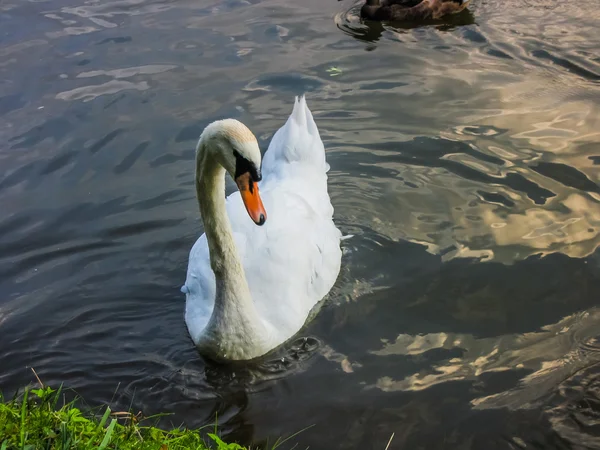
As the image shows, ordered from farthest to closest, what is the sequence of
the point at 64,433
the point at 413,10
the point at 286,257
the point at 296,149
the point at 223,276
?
1. the point at 413,10
2. the point at 296,149
3. the point at 286,257
4. the point at 223,276
5. the point at 64,433

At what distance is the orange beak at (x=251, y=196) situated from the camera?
4043 millimetres

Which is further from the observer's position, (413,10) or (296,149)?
(413,10)

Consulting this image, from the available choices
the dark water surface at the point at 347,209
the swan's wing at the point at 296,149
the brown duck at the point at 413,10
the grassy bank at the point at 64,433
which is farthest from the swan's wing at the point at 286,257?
the brown duck at the point at 413,10

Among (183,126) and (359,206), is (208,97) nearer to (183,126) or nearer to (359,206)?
(183,126)

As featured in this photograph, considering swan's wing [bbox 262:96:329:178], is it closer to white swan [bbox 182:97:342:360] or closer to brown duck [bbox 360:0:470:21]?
white swan [bbox 182:97:342:360]

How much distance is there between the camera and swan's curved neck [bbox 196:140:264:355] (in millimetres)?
4512

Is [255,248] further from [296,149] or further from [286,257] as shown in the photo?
[296,149]

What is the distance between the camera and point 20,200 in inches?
280

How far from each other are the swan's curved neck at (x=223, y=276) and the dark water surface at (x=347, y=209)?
37 cm

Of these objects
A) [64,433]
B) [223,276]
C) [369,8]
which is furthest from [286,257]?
[369,8]

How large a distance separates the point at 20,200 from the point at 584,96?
20.5 ft

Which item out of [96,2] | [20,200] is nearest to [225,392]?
[20,200]

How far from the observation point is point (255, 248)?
520cm

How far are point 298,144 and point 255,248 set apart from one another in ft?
4.78
